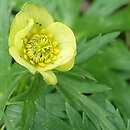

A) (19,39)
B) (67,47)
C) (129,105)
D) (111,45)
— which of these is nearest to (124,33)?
(111,45)

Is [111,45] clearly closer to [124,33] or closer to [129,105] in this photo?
[124,33]

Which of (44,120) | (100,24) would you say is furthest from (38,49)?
(100,24)

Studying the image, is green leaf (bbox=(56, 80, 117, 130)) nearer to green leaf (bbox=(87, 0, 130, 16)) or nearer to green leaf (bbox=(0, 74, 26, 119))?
green leaf (bbox=(0, 74, 26, 119))

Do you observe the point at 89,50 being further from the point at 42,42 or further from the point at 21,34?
the point at 21,34

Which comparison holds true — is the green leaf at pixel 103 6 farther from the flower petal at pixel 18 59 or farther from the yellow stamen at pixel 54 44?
the flower petal at pixel 18 59

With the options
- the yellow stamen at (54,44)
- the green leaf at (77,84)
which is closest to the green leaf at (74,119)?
the green leaf at (77,84)

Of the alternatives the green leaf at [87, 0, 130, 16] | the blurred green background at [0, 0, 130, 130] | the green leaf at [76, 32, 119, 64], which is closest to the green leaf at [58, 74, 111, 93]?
the blurred green background at [0, 0, 130, 130]
